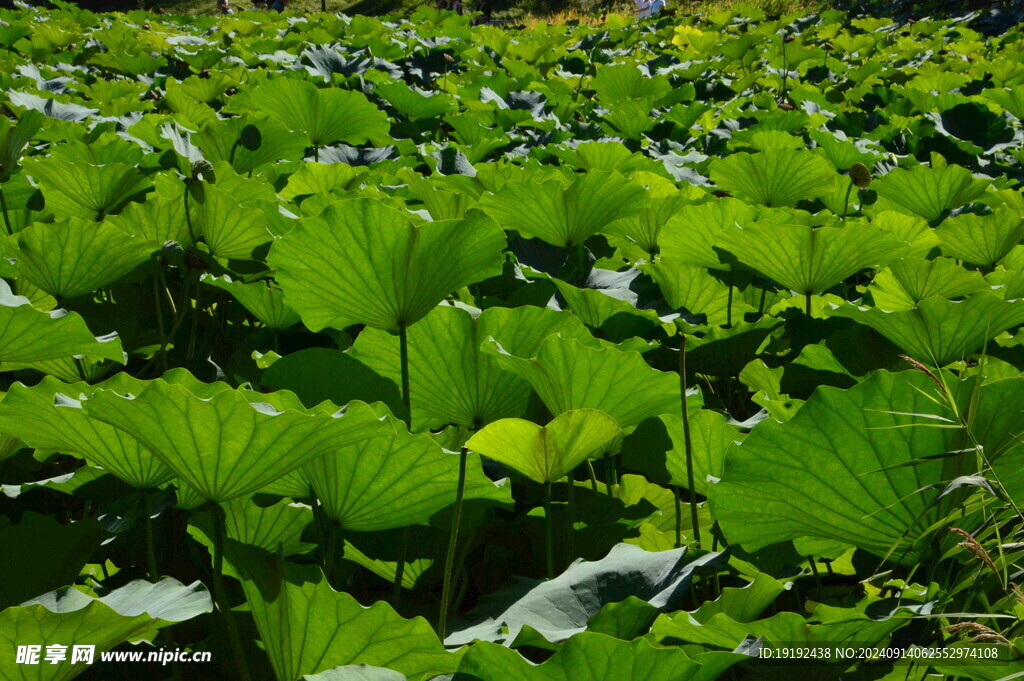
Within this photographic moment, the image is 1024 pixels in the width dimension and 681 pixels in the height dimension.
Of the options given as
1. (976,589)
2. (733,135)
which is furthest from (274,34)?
(976,589)

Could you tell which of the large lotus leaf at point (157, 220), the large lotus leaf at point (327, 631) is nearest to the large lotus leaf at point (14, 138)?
the large lotus leaf at point (157, 220)

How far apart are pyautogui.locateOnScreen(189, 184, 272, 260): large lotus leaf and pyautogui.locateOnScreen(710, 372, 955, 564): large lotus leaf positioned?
74cm

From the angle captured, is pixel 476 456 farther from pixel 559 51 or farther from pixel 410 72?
pixel 559 51

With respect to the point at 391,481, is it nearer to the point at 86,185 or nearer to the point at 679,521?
the point at 679,521

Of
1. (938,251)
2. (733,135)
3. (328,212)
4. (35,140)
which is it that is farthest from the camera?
(733,135)

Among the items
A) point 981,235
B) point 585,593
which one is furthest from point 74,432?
point 981,235

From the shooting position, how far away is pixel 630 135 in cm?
256

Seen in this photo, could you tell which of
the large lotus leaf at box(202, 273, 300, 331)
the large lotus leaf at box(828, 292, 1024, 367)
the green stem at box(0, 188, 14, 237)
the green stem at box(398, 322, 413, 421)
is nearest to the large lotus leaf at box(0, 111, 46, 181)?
the green stem at box(0, 188, 14, 237)

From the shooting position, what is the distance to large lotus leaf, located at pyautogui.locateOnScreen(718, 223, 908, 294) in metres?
1.18

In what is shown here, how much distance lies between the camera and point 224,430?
666 mm

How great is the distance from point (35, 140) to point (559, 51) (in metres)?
2.97

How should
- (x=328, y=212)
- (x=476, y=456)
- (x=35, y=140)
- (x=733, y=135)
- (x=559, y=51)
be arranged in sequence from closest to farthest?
(x=476, y=456) < (x=328, y=212) < (x=35, y=140) < (x=733, y=135) < (x=559, y=51)

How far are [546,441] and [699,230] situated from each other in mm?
677

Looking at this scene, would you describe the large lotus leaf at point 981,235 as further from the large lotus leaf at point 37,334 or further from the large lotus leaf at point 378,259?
the large lotus leaf at point 37,334
